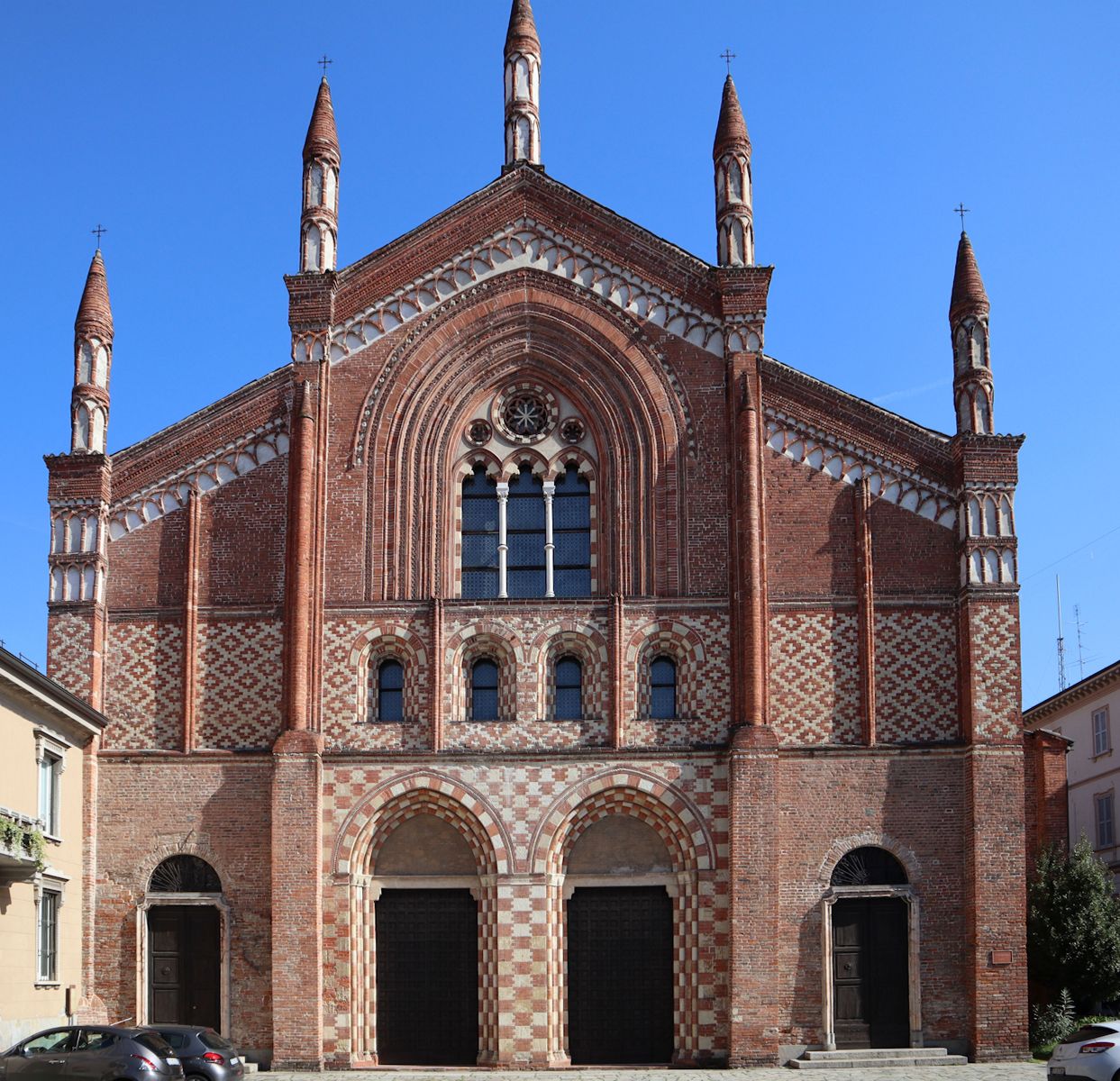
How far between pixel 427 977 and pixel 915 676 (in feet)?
38.5

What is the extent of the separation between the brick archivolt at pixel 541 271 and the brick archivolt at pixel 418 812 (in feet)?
31.1

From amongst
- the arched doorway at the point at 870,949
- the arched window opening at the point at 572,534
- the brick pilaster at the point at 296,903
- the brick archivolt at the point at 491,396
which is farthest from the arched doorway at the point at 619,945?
the brick archivolt at the point at 491,396

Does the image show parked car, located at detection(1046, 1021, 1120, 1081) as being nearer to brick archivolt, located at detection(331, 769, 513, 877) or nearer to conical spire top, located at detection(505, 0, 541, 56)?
brick archivolt, located at detection(331, 769, 513, 877)

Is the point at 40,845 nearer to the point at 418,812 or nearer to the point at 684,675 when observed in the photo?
the point at 418,812

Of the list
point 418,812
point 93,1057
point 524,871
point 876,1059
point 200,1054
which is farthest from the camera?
point 418,812

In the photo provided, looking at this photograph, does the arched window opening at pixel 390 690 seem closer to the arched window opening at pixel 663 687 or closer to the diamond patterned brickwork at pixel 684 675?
the diamond patterned brickwork at pixel 684 675

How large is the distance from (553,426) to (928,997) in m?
14.1

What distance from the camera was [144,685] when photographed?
1393 inches

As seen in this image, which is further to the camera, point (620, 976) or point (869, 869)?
point (620, 976)

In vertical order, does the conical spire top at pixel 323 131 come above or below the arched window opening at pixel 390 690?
above

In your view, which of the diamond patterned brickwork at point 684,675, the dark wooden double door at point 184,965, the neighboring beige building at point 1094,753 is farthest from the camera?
the neighboring beige building at point 1094,753

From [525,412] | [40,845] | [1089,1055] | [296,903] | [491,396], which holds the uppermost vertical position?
[491,396]

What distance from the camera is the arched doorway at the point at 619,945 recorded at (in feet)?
112

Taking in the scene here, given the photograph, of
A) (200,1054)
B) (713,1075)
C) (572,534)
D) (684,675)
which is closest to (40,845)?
(200,1054)
